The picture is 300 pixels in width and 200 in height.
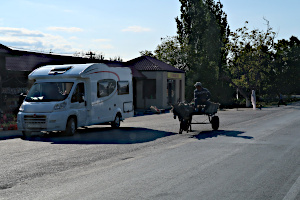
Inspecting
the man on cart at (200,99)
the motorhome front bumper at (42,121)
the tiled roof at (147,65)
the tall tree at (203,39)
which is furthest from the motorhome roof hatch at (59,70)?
the tall tree at (203,39)

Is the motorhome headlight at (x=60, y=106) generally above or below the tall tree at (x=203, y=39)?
below

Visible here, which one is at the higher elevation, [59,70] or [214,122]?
[59,70]

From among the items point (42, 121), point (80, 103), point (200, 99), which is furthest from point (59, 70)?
point (200, 99)

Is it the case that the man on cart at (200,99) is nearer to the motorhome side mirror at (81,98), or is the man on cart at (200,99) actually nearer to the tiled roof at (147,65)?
the motorhome side mirror at (81,98)

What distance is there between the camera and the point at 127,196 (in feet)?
21.7

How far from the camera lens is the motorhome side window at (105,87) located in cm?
1856

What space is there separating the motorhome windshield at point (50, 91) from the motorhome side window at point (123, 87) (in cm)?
333

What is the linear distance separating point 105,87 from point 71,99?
2442mm

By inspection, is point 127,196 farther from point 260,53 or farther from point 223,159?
point 260,53

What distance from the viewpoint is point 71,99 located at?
16875 mm

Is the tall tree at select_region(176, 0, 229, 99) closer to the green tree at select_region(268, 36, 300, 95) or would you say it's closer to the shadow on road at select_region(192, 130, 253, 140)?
the green tree at select_region(268, 36, 300, 95)

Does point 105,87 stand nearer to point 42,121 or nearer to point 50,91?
point 50,91

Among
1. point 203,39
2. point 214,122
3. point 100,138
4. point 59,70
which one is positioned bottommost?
point 100,138

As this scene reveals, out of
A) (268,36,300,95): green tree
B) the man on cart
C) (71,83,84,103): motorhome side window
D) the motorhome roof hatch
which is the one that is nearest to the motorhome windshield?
(71,83,84,103): motorhome side window
